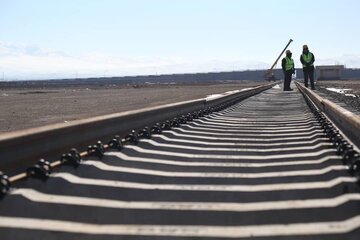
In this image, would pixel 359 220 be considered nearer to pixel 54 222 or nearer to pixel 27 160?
pixel 54 222

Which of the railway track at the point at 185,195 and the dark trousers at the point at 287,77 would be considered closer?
the railway track at the point at 185,195

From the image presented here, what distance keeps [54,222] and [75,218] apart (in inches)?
6.5

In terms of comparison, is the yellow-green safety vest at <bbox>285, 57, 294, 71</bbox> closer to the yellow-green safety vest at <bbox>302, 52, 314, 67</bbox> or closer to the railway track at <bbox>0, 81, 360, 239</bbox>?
the yellow-green safety vest at <bbox>302, 52, 314, 67</bbox>

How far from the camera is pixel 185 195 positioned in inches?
140

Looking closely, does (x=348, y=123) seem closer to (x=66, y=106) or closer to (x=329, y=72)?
(x=66, y=106)

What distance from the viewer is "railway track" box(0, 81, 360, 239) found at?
2846 millimetres

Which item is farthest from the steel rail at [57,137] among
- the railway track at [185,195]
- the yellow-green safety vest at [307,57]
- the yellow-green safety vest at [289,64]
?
the yellow-green safety vest at [289,64]

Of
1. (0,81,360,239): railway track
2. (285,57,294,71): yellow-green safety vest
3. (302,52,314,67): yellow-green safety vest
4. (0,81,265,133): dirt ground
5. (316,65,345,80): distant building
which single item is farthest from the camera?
(316,65,345,80): distant building

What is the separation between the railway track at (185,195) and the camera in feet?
9.34

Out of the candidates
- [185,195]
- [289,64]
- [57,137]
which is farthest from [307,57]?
[185,195]

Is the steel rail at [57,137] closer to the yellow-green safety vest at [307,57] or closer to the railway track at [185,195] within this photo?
the railway track at [185,195]

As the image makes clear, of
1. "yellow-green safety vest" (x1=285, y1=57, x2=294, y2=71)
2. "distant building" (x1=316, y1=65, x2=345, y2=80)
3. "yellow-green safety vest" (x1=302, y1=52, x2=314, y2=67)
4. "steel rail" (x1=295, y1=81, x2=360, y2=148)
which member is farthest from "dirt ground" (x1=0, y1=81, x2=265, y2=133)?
Result: "distant building" (x1=316, y1=65, x2=345, y2=80)

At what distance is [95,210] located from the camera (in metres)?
3.14

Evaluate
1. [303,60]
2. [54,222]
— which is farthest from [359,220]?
[303,60]
